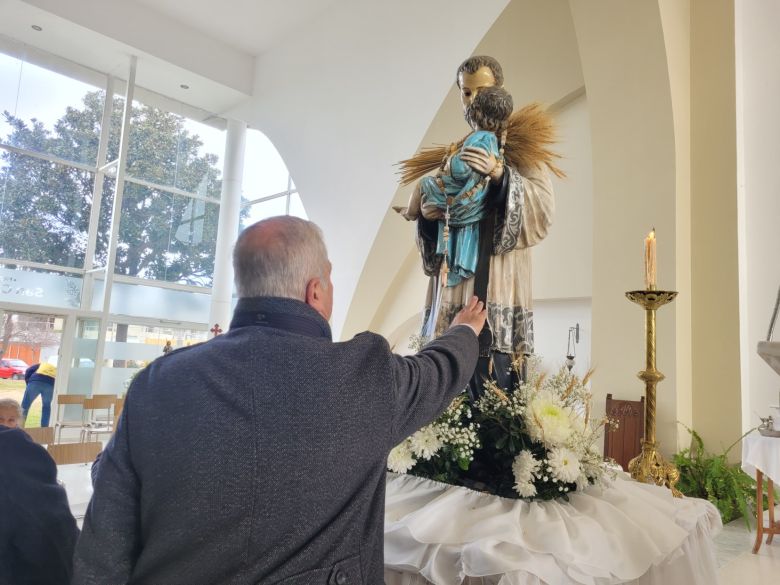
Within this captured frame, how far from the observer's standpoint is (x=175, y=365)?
3.98 feet

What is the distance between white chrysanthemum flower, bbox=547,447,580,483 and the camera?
1.92 metres

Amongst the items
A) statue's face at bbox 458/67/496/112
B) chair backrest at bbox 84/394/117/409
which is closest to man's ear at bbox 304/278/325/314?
statue's face at bbox 458/67/496/112

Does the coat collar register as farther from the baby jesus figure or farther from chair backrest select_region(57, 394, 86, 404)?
chair backrest select_region(57, 394, 86, 404)

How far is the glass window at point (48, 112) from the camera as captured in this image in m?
10.7

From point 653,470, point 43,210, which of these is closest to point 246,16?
point 43,210

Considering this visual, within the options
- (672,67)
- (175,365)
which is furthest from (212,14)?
(175,365)

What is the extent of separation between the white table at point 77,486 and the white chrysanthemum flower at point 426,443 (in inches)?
89.3

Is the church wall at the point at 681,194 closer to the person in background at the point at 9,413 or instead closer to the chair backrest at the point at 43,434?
the person in background at the point at 9,413

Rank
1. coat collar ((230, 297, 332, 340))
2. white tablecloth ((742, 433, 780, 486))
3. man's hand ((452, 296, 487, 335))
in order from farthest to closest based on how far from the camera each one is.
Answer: white tablecloth ((742, 433, 780, 486)), man's hand ((452, 296, 487, 335)), coat collar ((230, 297, 332, 340))

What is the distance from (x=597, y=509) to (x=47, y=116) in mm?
12237

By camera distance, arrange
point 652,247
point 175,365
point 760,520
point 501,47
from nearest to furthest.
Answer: point 175,365 → point 652,247 → point 760,520 → point 501,47

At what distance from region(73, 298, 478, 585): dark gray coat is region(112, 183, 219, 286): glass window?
A: 38.4ft

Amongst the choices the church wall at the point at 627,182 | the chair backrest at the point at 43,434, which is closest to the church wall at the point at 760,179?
the church wall at the point at 627,182

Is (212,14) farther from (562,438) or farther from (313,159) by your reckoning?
(562,438)
